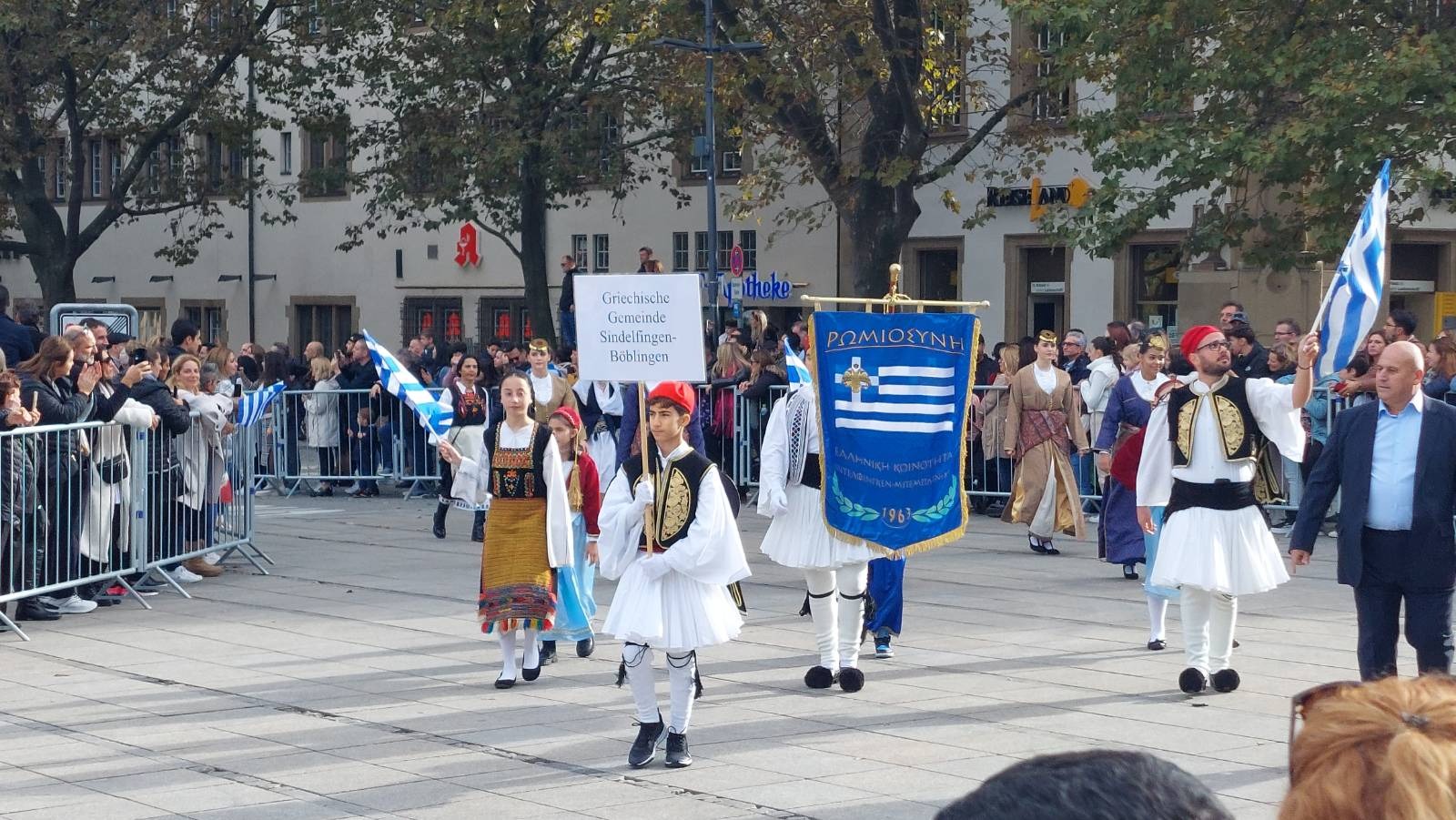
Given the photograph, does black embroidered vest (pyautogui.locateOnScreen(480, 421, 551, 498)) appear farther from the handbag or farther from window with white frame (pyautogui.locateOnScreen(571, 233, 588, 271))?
window with white frame (pyautogui.locateOnScreen(571, 233, 588, 271))

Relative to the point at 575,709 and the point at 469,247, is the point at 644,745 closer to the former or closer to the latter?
the point at 575,709

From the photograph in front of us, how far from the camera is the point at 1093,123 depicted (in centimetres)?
2042

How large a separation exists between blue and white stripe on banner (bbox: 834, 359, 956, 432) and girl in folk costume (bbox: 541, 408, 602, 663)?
1.47 meters

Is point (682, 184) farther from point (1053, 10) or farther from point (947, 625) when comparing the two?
point (947, 625)

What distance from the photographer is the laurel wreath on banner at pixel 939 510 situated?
1036cm

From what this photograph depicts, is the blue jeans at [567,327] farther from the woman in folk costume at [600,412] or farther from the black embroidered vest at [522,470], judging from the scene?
the black embroidered vest at [522,470]

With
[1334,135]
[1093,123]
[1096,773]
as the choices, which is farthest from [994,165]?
[1096,773]

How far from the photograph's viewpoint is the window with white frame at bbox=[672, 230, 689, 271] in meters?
36.2

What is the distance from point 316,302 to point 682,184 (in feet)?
35.8

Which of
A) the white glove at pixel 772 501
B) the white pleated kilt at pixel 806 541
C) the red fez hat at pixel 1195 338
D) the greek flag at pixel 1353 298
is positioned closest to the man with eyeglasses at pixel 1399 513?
the greek flag at pixel 1353 298

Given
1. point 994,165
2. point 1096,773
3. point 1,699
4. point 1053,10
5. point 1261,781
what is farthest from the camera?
point 994,165

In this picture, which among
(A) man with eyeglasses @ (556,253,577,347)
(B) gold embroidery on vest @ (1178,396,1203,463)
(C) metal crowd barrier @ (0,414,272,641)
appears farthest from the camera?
(A) man with eyeglasses @ (556,253,577,347)

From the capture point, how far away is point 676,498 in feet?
27.9

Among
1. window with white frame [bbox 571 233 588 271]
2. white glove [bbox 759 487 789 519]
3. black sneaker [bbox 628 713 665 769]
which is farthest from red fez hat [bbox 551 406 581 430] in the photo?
window with white frame [bbox 571 233 588 271]
